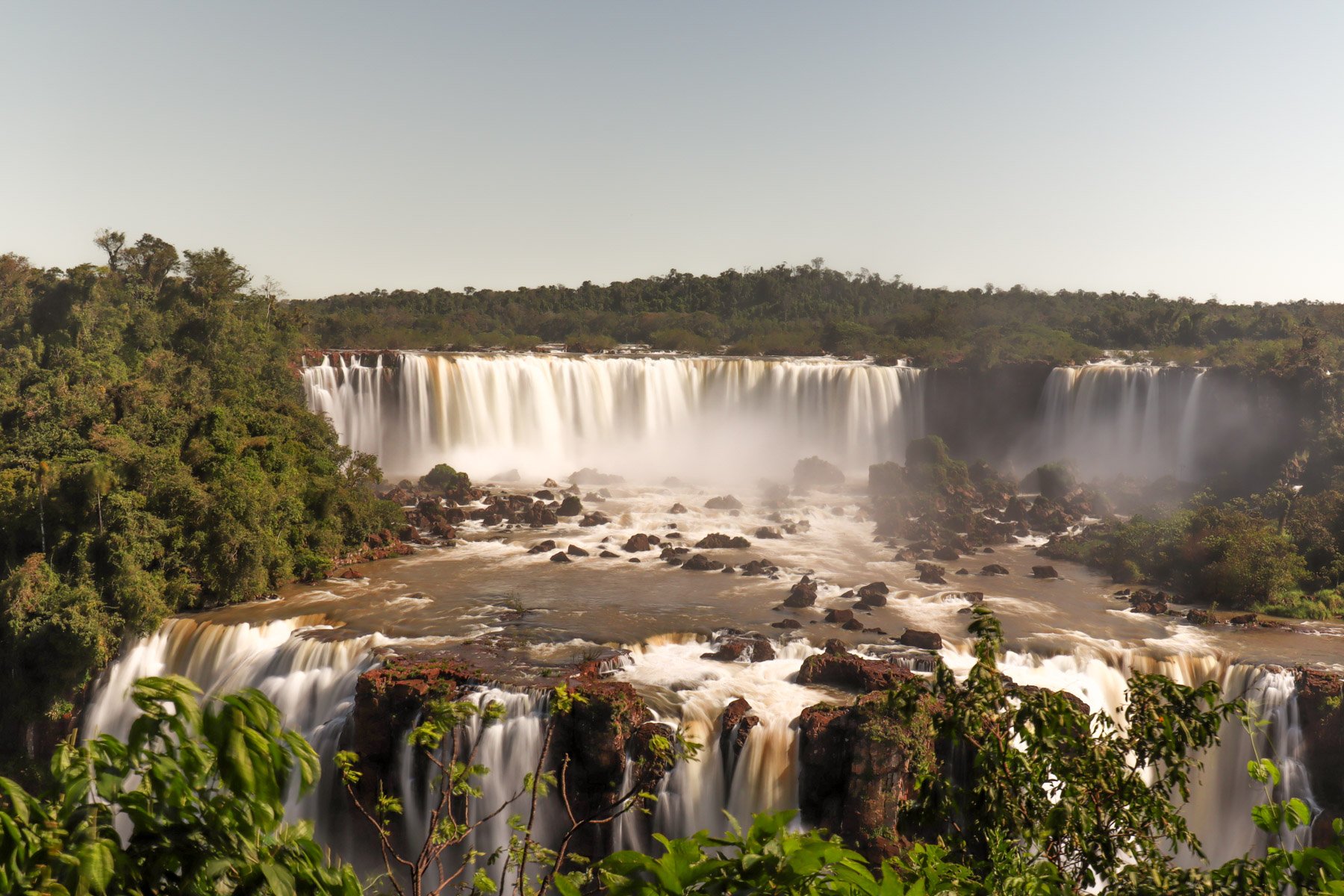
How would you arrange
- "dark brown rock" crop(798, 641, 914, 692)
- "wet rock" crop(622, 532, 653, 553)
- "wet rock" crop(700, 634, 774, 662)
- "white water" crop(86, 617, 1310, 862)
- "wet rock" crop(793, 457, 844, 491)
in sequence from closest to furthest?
"white water" crop(86, 617, 1310, 862) → "dark brown rock" crop(798, 641, 914, 692) → "wet rock" crop(700, 634, 774, 662) → "wet rock" crop(622, 532, 653, 553) → "wet rock" crop(793, 457, 844, 491)

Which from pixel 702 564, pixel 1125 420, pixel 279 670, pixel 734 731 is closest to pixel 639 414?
pixel 702 564

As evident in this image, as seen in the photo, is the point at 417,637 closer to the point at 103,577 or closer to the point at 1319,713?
the point at 103,577

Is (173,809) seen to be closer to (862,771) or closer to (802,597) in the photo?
(862,771)

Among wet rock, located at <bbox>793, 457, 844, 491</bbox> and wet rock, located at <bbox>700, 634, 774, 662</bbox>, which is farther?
wet rock, located at <bbox>793, 457, 844, 491</bbox>

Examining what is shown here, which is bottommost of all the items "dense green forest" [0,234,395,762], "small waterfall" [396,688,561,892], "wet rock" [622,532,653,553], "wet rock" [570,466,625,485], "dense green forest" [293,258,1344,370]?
"small waterfall" [396,688,561,892]

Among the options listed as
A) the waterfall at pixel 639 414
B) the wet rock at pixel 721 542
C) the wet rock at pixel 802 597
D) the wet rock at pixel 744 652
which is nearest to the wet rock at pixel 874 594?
the wet rock at pixel 802 597

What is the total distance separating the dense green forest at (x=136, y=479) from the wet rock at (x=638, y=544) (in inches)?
247

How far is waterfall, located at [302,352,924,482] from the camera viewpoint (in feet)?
117

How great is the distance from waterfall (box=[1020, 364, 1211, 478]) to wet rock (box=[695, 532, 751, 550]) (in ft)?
54.1

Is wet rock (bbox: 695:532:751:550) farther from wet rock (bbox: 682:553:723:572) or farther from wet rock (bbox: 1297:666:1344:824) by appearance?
wet rock (bbox: 1297:666:1344:824)

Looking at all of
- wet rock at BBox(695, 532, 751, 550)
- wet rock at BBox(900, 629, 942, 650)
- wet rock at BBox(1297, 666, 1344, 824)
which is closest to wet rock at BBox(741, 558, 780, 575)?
wet rock at BBox(695, 532, 751, 550)

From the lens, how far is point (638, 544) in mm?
24266

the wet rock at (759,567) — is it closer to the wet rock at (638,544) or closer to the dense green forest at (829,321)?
the wet rock at (638,544)

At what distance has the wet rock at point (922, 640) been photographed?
16.8 meters
